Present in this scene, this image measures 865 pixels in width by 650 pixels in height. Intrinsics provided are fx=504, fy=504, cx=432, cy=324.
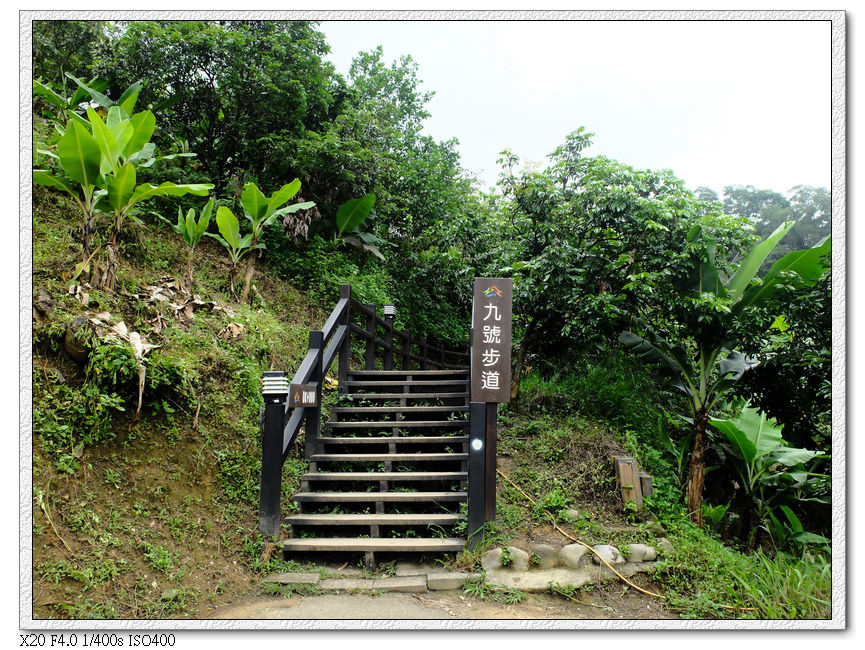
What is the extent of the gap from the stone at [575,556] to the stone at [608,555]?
0.21 feet

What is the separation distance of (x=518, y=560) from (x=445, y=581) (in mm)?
564

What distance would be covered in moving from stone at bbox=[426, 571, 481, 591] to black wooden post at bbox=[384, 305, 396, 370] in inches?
137

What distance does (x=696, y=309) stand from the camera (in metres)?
5.12

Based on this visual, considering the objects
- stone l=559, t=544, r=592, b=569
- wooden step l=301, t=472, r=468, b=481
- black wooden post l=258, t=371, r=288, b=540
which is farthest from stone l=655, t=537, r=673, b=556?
black wooden post l=258, t=371, r=288, b=540

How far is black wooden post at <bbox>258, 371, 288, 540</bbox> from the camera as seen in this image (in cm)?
361

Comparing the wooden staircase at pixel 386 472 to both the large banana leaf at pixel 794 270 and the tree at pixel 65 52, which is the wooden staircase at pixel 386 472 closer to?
the large banana leaf at pixel 794 270

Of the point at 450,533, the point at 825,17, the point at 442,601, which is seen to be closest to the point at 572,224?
the point at 825,17

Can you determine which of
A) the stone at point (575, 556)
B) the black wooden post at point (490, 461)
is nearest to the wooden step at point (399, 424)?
the black wooden post at point (490, 461)

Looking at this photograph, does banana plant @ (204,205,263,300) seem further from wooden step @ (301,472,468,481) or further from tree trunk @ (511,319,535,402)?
tree trunk @ (511,319,535,402)

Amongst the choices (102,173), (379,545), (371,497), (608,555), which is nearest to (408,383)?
(371,497)

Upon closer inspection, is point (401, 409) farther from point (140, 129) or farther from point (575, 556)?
point (140, 129)

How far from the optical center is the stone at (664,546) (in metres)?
3.81

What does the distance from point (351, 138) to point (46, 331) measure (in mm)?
5623

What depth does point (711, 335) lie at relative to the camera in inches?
209
